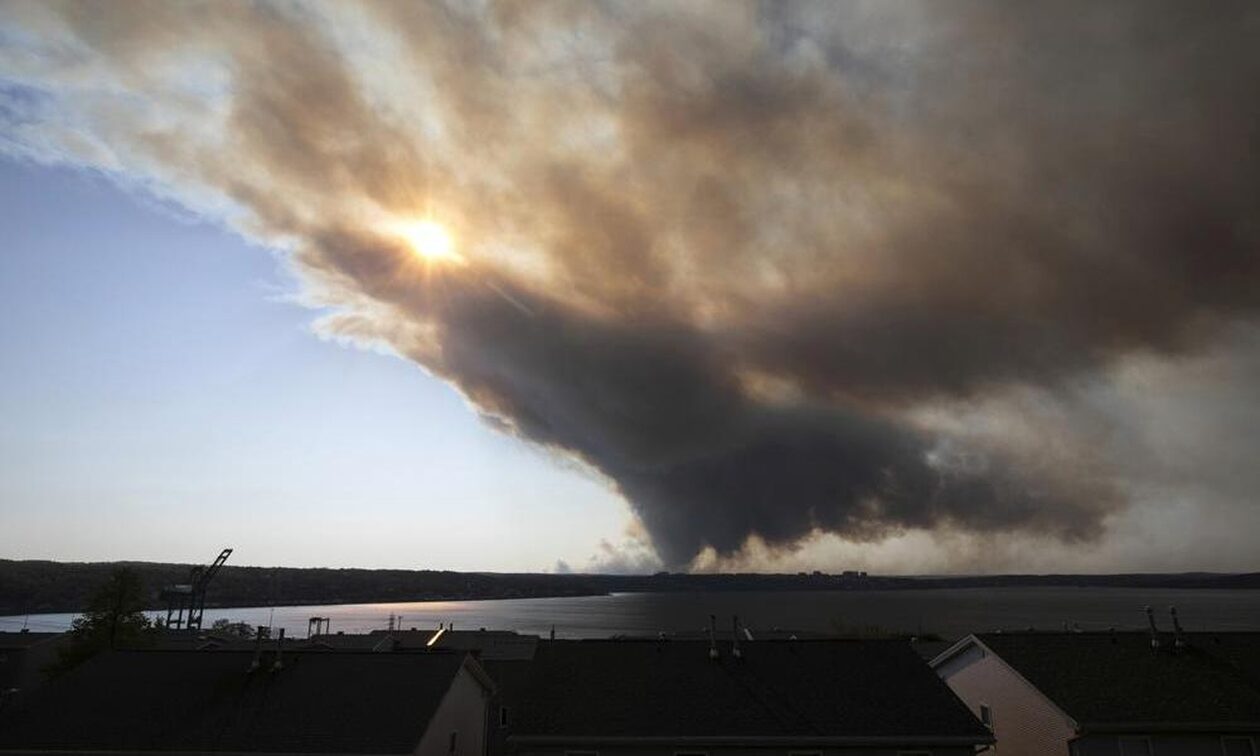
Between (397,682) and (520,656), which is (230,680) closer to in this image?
(397,682)

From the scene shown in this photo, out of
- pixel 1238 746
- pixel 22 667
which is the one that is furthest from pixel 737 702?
pixel 22 667

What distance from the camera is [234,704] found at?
32.2 m

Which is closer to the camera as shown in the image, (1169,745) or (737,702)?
(1169,745)

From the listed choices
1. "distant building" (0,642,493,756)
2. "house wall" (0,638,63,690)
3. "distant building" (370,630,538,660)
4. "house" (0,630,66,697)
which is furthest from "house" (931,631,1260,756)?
"house" (0,630,66,697)

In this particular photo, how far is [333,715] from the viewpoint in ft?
102

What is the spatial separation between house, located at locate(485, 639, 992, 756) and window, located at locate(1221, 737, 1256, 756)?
1066 centimetres

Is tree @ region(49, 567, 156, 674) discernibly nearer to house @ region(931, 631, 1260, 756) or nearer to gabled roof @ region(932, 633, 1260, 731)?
house @ region(931, 631, 1260, 756)

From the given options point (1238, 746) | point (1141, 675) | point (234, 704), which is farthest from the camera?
point (1141, 675)

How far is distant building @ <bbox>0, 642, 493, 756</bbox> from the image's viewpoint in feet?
98.3

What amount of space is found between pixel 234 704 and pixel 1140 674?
39957 millimetres

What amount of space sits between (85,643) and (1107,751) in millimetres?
73305

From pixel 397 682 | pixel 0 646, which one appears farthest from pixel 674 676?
pixel 0 646

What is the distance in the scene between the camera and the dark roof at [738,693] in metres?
30.2

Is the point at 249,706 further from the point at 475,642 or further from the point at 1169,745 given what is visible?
the point at 475,642
